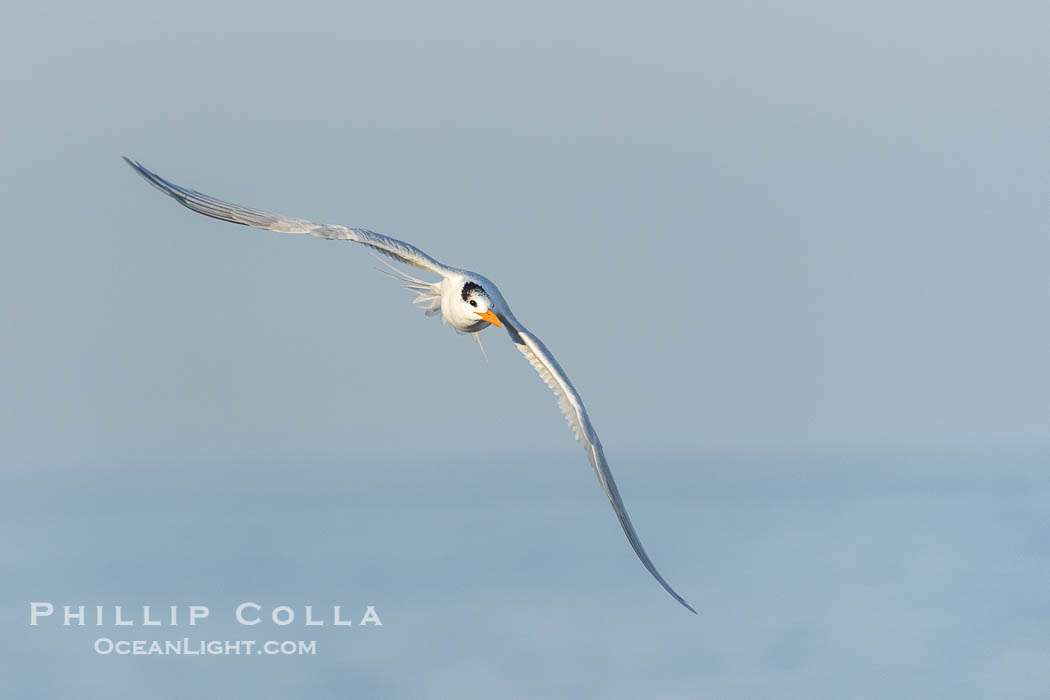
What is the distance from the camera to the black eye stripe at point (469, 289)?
1797cm

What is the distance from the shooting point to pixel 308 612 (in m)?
64.1

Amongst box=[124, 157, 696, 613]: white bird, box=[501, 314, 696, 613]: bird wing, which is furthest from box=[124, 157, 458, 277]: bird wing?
box=[501, 314, 696, 613]: bird wing

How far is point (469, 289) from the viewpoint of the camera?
708 inches

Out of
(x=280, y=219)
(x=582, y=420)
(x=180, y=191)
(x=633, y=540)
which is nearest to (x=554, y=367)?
(x=582, y=420)

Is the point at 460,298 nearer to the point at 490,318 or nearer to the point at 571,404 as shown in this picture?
the point at 490,318

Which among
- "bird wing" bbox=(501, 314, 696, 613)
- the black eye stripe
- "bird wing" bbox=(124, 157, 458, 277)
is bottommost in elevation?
"bird wing" bbox=(501, 314, 696, 613)

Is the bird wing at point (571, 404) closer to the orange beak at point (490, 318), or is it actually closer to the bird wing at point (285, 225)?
the orange beak at point (490, 318)

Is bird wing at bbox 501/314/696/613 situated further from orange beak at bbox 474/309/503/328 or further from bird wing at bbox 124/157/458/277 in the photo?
bird wing at bbox 124/157/458/277

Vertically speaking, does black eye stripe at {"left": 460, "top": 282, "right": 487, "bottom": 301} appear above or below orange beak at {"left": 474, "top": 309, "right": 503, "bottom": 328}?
above

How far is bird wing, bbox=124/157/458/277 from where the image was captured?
18.2 meters

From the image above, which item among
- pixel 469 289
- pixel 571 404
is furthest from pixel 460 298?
pixel 571 404

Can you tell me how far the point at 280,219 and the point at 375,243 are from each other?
3.77 ft

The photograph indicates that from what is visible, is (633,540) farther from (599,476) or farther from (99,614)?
(99,614)

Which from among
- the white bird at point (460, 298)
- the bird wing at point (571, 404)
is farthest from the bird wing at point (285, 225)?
the bird wing at point (571, 404)
